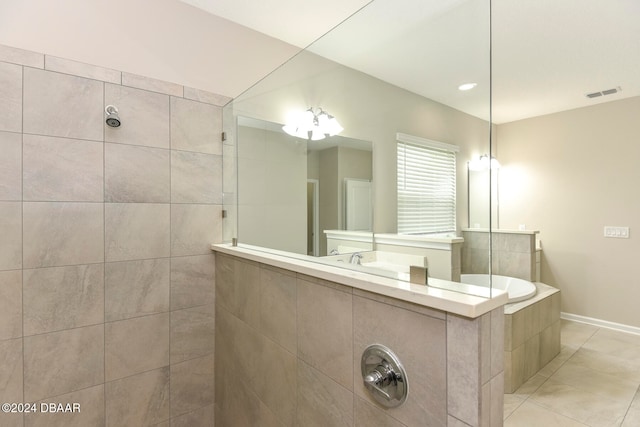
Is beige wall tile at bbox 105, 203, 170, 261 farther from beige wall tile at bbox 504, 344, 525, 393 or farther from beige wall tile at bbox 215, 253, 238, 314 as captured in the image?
beige wall tile at bbox 504, 344, 525, 393

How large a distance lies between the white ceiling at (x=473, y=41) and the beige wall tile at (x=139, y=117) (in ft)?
2.43

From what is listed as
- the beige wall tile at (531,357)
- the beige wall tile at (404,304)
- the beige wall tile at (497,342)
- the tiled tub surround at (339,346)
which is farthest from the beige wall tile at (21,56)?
the beige wall tile at (531,357)

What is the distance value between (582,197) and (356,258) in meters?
3.84

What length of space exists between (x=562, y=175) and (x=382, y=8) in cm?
369

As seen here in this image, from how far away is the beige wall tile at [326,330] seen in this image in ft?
3.27

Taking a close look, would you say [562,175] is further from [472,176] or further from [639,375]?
[472,176]

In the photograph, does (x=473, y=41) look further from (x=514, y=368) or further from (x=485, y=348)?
(x=514, y=368)

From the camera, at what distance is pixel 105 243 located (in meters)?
1.62

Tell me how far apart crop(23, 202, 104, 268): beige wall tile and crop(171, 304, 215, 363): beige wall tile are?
1.95 ft

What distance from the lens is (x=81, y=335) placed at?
61.4 inches

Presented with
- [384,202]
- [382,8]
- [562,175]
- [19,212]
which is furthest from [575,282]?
[19,212]

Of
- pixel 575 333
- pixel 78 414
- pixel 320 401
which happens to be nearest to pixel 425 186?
pixel 320 401

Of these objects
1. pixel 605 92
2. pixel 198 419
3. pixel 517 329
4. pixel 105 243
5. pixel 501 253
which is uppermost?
pixel 605 92

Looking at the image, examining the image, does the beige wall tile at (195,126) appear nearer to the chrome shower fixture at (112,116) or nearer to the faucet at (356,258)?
the chrome shower fixture at (112,116)
